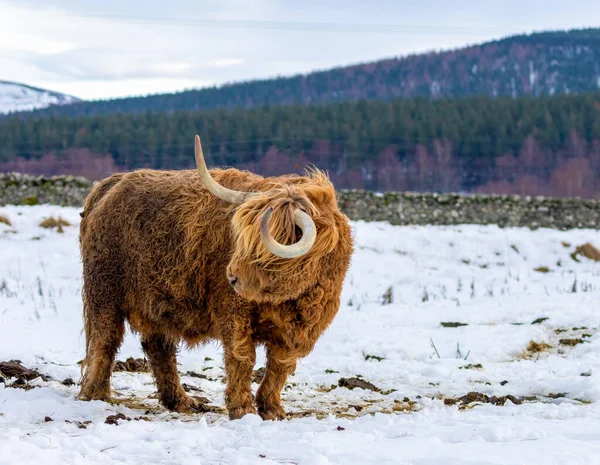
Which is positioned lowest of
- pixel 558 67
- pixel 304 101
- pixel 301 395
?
pixel 301 395

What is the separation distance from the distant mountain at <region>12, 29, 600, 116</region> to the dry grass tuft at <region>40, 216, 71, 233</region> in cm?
5595

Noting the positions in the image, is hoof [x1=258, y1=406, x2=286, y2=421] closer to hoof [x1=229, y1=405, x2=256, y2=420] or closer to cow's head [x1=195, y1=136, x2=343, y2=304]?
hoof [x1=229, y1=405, x2=256, y2=420]

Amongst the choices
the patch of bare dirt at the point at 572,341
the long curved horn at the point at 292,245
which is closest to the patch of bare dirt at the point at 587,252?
the patch of bare dirt at the point at 572,341

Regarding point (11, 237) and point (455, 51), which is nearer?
point (11, 237)

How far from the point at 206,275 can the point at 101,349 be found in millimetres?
1202

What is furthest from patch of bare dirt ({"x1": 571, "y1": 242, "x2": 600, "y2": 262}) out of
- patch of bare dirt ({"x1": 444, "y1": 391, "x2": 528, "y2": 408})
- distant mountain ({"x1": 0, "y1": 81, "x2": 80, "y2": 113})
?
distant mountain ({"x1": 0, "y1": 81, "x2": 80, "y2": 113})

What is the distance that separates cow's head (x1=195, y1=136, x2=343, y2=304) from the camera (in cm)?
483

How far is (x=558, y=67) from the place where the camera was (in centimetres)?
7400

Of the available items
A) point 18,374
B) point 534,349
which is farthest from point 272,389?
point 534,349

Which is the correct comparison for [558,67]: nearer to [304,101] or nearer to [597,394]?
[304,101]

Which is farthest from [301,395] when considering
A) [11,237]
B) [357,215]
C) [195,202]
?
[357,215]

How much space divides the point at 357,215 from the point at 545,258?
5544 millimetres

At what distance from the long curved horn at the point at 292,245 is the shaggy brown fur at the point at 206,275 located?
193 mm

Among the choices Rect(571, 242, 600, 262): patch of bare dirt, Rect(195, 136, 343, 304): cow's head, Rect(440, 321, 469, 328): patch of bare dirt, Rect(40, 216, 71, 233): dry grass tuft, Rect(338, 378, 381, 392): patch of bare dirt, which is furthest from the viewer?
Rect(571, 242, 600, 262): patch of bare dirt
